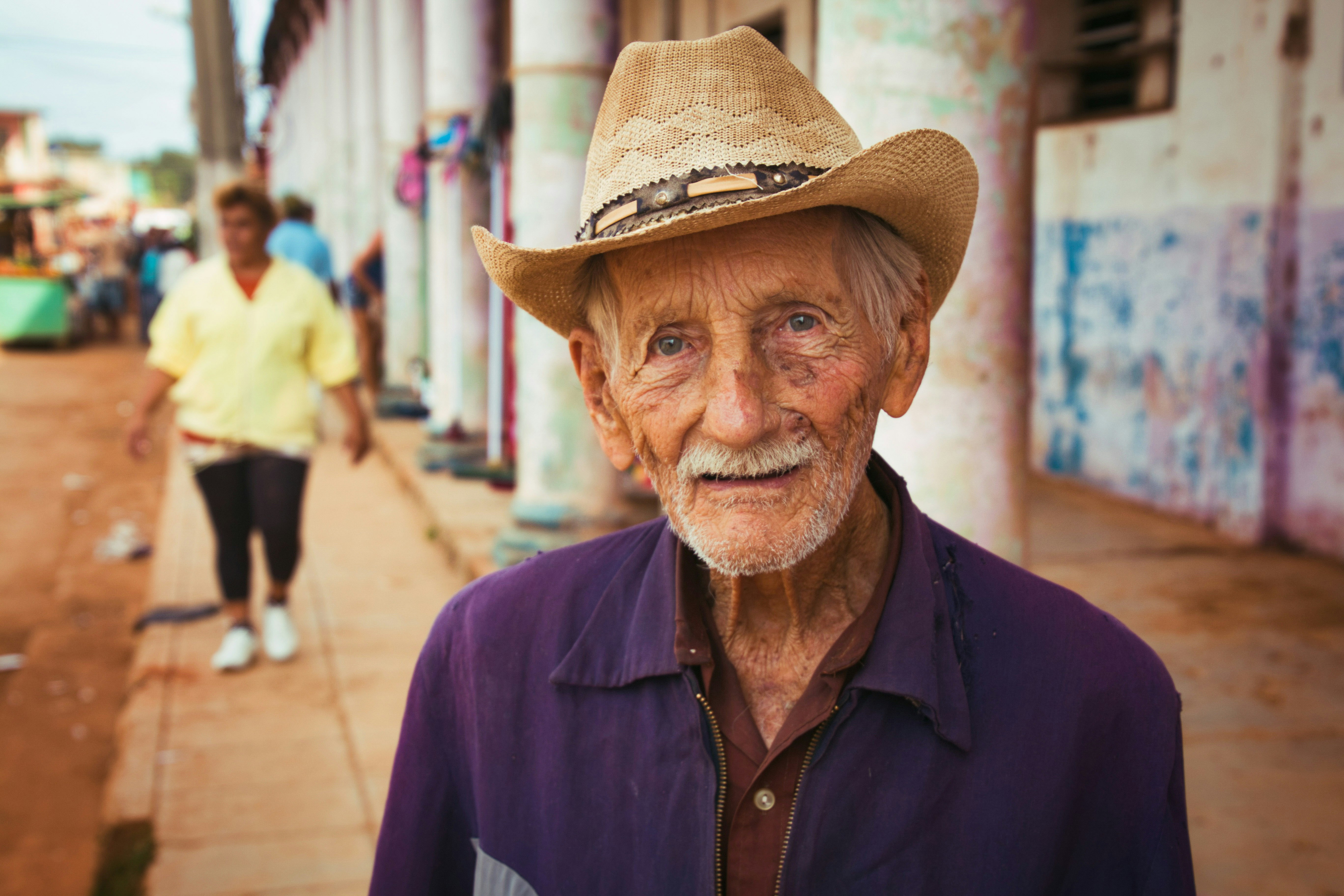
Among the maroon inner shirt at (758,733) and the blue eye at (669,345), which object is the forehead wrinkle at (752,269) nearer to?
the blue eye at (669,345)

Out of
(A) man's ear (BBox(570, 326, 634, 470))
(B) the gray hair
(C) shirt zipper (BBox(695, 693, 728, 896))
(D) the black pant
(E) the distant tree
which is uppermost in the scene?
(E) the distant tree

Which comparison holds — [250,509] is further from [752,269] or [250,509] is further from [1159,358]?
[1159,358]

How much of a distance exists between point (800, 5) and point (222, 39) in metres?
5.87

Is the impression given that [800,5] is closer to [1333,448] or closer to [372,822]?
[1333,448]

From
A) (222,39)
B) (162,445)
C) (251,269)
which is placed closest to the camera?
(251,269)

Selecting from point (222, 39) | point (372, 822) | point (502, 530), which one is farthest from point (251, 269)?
point (222, 39)

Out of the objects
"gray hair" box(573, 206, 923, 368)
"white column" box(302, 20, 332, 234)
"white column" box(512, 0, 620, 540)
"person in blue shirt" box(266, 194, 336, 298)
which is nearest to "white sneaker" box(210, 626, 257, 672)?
"white column" box(512, 0, 620, 540)

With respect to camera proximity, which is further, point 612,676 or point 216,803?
point 216,803

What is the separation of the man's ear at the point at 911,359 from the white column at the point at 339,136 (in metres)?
14.4

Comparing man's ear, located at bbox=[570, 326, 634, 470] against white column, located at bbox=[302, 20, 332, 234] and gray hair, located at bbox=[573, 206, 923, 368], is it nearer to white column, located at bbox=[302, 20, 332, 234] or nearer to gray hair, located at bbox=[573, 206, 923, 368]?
gray hair, located at bbox=[573, 206, 923, 368]

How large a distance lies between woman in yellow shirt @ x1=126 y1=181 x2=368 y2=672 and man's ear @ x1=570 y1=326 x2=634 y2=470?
10.6ft

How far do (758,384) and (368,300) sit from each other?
11.8 metres

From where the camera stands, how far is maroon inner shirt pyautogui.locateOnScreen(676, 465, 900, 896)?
129cm

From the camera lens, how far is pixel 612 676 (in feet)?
4.50
